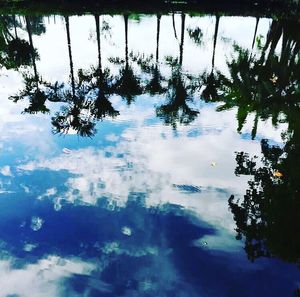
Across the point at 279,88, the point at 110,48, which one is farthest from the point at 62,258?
the point at 110,48

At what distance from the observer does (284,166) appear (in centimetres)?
971

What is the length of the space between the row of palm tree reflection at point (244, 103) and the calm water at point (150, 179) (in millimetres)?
48

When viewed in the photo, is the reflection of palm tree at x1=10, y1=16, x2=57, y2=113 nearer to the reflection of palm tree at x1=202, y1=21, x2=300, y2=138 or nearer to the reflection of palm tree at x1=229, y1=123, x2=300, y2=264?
the reflection of palm tree at x1=202, y1=21, x2=300, y2=138

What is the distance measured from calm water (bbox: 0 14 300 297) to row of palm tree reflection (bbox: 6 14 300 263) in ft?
0.16

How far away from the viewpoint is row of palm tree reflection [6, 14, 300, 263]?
298 inches

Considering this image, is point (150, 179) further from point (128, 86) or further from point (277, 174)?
point (128, 86)

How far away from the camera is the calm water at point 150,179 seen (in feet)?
20.9

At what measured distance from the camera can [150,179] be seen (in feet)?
30.2

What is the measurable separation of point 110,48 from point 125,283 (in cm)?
1982

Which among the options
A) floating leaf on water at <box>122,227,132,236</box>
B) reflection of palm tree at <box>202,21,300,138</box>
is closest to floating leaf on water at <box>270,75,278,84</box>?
reflection of palm tree at <box>202,21,300,138</box>

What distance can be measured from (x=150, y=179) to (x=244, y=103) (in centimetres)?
734

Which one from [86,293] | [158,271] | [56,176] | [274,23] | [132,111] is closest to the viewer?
[86,293]

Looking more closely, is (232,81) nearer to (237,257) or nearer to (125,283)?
(237,257)

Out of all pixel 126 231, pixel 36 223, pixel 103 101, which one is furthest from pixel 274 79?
pixel 36 223
